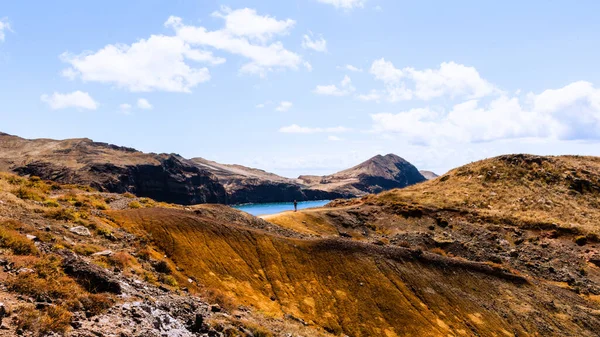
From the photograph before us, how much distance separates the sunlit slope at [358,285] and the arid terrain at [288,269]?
130 millimetres

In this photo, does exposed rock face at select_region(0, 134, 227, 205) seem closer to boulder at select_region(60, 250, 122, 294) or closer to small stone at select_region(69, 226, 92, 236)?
small stone at select_region(69, 226, 92, 236)

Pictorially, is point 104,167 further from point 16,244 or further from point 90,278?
point 90,278

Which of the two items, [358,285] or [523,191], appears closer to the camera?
[358,285]

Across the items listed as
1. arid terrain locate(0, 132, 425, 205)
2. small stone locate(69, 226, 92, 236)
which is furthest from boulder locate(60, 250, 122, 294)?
arid terrain locate(0, 132, 425, 205)

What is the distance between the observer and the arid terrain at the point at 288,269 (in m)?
13.1

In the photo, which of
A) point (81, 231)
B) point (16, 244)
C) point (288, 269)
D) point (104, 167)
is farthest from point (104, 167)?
point (16, 244)

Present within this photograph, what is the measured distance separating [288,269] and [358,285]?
6.12 meters

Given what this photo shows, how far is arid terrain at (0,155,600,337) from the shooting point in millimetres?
13070

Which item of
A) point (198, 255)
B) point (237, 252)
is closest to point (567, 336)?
point (237, 252)

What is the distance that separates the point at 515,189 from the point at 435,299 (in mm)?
49577

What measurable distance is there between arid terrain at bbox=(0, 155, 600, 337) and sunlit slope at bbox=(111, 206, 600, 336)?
0.13 meters

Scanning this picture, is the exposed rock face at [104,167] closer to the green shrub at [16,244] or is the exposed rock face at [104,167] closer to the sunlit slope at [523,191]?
the sunlit slope at [523,191]

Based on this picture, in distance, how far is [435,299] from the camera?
32.5 metres

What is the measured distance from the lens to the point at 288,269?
103 ft
